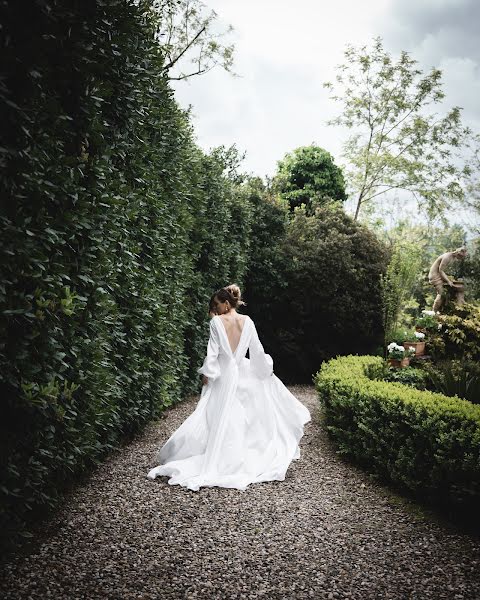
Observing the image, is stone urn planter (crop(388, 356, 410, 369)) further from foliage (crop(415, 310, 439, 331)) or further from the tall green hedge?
the tall green hedge

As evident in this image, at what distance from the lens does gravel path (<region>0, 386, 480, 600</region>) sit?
132 inches

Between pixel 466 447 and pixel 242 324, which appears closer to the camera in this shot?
pixel 466 447

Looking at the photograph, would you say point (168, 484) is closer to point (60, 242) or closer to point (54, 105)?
point (60, 242)

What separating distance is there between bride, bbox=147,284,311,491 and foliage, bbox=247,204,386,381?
708 cm

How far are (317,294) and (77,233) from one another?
9691 mm

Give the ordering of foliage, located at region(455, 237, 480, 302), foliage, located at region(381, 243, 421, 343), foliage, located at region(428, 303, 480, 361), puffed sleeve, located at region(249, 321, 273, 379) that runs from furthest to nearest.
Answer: foliage, located at region(455, 237, 480, 302) < foliage, located at region(381, 243, 421, 343) < foliage, located at region(428, 303, 480, 361) < puffed sleeve, located at region(249, 321, 273, 379)

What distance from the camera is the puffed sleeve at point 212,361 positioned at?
6.00 meters

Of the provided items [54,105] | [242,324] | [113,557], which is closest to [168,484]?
[113,557]

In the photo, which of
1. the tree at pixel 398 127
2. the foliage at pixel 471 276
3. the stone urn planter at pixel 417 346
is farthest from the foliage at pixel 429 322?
the tree at pixel 398 127

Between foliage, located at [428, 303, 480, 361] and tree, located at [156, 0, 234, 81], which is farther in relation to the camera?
tree, located at [156, 0, 234, 81]

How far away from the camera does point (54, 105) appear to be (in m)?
3.58

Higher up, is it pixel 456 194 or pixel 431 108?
pixel 431 108

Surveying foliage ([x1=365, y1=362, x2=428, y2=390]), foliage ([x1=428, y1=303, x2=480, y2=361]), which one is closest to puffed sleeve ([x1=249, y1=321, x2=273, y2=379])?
foliage ([x1=365, y1=362, x2=428, y2=390])

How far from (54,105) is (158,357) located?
439 cm
